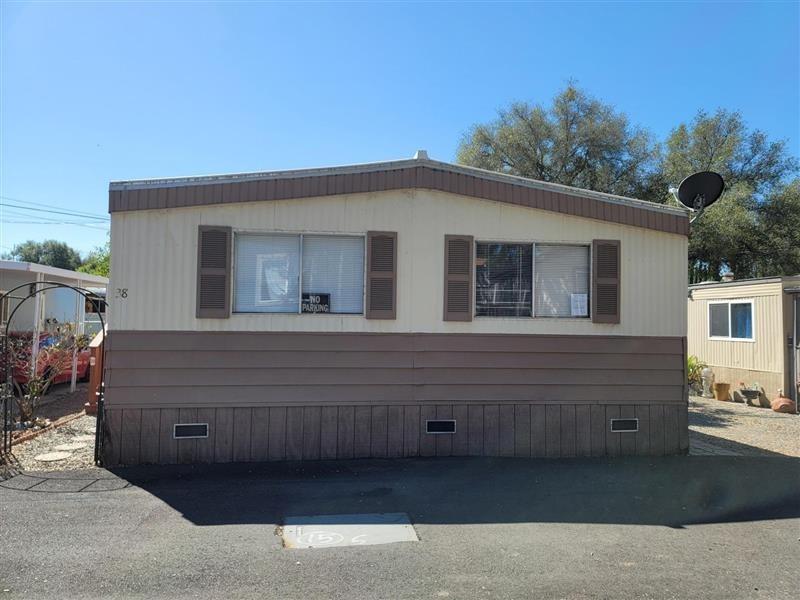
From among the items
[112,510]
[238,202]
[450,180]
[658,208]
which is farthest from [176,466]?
[658,208]

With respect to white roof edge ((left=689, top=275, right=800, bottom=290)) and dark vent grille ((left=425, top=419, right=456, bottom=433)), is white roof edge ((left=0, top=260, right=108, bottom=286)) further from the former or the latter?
Result: white roof edge ((left=689, top=275, right=800, bottom=290))

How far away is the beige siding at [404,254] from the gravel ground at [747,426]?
7.92ft

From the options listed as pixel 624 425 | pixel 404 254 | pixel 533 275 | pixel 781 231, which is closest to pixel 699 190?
pixel 533 275

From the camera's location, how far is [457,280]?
7.13m

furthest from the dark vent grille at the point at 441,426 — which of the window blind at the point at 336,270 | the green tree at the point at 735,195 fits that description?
the green tree at the point at 735,195

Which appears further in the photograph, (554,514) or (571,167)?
(571,167)

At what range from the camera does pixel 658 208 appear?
7.43 m

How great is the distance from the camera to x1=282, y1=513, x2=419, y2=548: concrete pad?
14.6ft

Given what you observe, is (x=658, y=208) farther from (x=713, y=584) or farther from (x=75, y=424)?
(x=75, y=424)

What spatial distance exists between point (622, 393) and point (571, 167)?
39.3 feet

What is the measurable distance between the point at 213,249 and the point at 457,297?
2938 mm

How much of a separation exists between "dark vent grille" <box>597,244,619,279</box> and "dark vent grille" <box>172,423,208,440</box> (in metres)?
5.13

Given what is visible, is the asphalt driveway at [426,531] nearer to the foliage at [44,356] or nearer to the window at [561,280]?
the window at [561,280]

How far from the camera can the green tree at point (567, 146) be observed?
57.9ft
